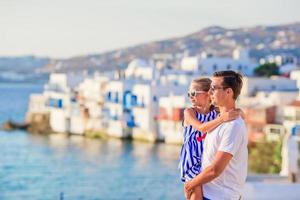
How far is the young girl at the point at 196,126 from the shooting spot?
3023 millimetres

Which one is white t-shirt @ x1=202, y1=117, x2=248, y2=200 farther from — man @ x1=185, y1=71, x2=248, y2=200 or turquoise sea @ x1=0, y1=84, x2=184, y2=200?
turquoise sea @ x1=0, y1=84, x2=184, y2=200

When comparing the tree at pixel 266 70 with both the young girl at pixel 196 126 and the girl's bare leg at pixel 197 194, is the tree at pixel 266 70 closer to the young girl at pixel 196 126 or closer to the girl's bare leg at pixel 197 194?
the young girl at pixel 196 126

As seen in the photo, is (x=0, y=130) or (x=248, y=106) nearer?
(x=248, y=106)

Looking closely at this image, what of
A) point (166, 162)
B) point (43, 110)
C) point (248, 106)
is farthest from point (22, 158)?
point (43, 110)

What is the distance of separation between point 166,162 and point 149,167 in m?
1.02

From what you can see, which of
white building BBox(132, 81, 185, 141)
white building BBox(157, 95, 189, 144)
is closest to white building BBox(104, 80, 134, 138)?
white building BBox(132, 81, 185, 141)

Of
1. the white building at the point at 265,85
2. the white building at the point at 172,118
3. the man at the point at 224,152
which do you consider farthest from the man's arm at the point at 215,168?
the white building at the point at 265,85

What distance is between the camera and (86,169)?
21.0m

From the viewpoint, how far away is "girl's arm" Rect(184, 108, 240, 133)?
293cm

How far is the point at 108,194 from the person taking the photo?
A: 16328mm

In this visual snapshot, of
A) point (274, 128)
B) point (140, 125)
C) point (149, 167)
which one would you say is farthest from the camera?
point (140, 125)

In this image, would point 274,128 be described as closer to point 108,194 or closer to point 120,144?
point 120,144

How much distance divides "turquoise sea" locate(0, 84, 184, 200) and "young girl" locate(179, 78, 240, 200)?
9.14 m

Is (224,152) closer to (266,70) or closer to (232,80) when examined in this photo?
(232,80)
